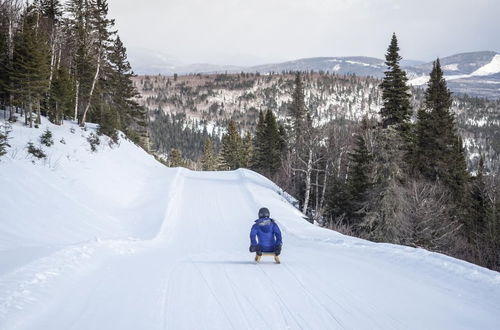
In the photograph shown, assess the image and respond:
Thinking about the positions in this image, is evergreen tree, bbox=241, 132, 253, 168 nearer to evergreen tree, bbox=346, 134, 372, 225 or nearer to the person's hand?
evergreen tree, bbox=346, 134, 372, 225

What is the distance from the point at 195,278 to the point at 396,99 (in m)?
23.4

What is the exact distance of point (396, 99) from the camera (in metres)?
26.5

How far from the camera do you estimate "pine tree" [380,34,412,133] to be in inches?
1038

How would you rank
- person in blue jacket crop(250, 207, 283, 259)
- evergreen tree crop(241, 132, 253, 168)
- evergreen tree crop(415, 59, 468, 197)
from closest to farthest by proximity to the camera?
person in blue jacket crop(250, 207, 283, 259) → evergreen tree crop(415, 59, 468, 197) → evergreen tree crop(241, 132, 253, 168)

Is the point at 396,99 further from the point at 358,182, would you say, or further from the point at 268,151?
the point at 268,151

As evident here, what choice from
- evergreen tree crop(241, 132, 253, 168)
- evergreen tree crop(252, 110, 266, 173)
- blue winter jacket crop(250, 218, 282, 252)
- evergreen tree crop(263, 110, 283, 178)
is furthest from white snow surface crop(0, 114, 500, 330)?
evergreen tree crop(241, 132, 253, 168)

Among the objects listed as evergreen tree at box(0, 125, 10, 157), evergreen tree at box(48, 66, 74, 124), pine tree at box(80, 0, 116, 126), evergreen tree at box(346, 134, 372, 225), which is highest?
pine tree at box(80, 0, 116, 126)

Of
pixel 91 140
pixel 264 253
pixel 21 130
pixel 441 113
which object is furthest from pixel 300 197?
pixel 264 253

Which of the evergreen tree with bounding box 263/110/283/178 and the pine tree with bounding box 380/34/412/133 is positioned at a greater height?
the pine tree with bounding box 380/34/412/133

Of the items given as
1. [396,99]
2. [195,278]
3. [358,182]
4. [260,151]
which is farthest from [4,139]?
[260,151]

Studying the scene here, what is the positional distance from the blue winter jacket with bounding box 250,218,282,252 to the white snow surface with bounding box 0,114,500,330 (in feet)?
1.55

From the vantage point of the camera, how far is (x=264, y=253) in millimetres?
9586

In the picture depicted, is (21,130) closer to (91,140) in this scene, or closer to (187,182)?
(91,140)

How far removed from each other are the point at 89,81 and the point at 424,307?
33674 mm
